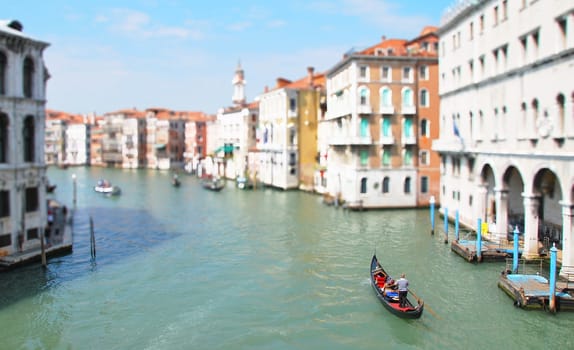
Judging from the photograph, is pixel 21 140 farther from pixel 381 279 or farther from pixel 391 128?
pixel 391 128

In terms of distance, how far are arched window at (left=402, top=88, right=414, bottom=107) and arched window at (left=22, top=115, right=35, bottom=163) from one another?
20976mm

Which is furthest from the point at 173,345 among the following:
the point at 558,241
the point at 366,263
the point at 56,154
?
the point at 56,154

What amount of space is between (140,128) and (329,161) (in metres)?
58.0

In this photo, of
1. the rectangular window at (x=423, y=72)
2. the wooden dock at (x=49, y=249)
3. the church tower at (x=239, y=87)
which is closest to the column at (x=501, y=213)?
the rectangular window at (x=423, y=72)

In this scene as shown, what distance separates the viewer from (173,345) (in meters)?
12.7

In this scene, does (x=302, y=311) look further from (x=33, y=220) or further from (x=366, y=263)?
(x=33, y=220)

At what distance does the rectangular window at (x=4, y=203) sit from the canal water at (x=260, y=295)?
189 centimetres

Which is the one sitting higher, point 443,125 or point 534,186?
point 443,125

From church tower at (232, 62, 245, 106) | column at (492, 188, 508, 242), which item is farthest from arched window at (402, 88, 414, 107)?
church tower at (232, 62, 245, 106)

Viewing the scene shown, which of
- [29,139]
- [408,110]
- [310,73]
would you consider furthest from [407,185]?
[29,139]

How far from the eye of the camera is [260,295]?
16.3 m

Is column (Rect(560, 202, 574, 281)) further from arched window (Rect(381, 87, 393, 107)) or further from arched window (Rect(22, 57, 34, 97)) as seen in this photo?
arched window (Rect(381, 87, 393, 107))

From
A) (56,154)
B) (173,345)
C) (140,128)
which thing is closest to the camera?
(173,345)

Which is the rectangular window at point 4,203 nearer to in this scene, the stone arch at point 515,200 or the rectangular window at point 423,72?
the stone arch at point 515,200
